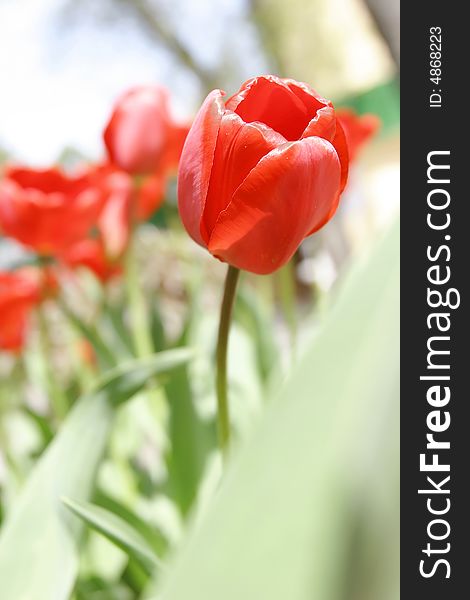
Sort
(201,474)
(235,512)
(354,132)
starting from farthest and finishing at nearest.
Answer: (354,132) < (201,474) < (235,512)

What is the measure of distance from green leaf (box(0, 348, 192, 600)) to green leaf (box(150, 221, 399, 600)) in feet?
0.40

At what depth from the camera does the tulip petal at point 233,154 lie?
0.19 m

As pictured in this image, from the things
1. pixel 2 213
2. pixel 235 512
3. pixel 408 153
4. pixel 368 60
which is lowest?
pixel 235 512

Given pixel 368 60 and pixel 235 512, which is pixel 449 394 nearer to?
pixel 235 512

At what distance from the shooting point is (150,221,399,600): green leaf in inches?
4.1

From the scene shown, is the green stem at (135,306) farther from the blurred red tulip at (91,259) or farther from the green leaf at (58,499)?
the green leaf at (58,499)

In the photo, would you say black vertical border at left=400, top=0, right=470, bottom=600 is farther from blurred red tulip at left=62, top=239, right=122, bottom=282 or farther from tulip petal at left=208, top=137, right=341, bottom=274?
blurred red tulip at left=62, top=239, right=122, bottom=282

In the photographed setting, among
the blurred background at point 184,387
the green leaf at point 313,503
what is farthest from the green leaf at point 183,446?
the green leaf at point 313,503

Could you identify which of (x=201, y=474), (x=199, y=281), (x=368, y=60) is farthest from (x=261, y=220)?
(x=368, y=60)

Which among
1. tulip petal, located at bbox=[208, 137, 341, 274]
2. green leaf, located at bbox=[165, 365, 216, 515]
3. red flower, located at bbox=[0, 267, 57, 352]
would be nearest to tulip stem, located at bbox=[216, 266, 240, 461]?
tulip petal, located at bbox=[208, 137, 341, 274]

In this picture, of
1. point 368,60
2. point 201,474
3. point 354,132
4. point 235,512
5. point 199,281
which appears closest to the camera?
point 235,512

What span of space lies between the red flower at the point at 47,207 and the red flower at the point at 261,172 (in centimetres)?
29

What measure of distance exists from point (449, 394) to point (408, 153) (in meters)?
0.08

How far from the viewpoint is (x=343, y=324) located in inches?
5.3
